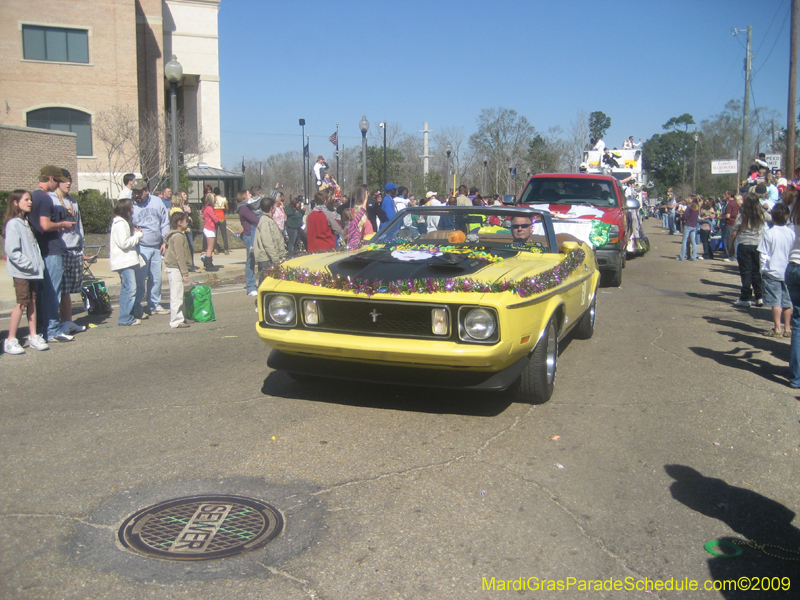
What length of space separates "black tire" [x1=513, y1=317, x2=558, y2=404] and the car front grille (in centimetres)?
89

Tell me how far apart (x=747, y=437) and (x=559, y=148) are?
48.0m

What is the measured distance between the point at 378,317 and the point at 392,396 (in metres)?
1.01

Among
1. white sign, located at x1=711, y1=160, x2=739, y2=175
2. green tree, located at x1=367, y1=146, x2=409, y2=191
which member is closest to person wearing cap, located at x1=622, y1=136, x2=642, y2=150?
white sign, located at x1=711, y1=160, x2=739, y2=175

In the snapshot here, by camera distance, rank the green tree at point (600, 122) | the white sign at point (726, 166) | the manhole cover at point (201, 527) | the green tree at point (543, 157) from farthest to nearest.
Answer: the green tree at point (600, 122), the green tree at point (543, 157), the white sign at point (726, 166), the manhole cover at point (201, 527)

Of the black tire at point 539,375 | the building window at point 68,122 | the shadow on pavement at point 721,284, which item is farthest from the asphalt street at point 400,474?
the building window at point 68,122

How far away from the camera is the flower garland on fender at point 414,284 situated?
467 cm

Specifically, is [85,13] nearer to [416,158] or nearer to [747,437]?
[416,158]

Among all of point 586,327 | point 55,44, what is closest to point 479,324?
point 586,327

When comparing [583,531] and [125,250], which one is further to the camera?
[125,250]

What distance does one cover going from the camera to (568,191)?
45.3 feet

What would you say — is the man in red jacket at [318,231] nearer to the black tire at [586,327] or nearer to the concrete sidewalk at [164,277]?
the concrete sidewalk at [164,277]

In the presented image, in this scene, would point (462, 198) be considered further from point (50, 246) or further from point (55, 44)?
point (55, 44)

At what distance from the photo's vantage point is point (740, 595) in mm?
2920

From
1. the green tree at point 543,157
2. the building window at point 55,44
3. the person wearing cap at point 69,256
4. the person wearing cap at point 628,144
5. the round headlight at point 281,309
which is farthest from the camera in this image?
the green tree at point 543,157
